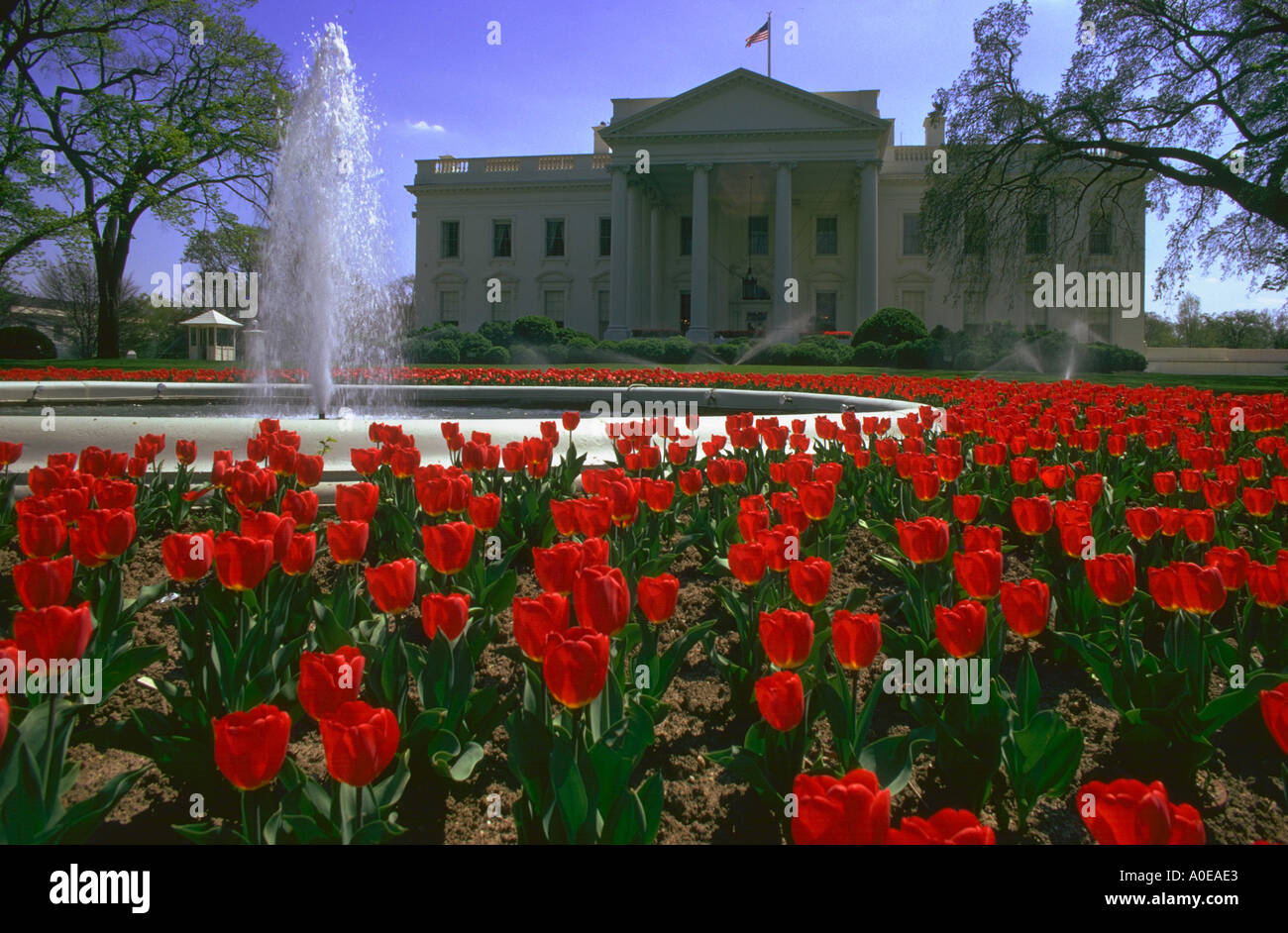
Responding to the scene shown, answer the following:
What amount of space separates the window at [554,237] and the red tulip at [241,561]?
5005 cm

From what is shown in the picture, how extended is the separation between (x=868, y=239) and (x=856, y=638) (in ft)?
137

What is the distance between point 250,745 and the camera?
127cm

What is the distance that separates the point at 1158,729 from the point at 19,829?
7.15 ft

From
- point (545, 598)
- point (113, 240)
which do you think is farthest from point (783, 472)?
point (113, 240)

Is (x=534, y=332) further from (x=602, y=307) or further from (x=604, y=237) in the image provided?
(x=604, y=237)

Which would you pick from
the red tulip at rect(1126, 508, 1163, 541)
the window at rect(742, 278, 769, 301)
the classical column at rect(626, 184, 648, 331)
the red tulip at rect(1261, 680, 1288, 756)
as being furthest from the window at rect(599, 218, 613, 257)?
the red tulip at rect(1261, 680, 1288, 756)

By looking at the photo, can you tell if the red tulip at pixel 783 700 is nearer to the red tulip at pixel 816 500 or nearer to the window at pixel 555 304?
the red tulip at pixel 816 500

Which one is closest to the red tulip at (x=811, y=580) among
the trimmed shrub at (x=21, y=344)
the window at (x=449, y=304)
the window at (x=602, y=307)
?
the trimmed shrub at (x=21, y=344)

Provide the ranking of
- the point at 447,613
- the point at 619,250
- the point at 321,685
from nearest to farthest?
the point at 321,685 < the point at 447,613 < the point at 619,250

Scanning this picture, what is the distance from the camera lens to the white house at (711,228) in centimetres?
4019

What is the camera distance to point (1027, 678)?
1.86 m

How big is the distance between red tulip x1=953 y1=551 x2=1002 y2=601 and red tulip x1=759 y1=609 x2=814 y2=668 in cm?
56

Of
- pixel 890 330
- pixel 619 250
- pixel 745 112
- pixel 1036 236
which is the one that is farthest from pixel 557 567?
pixel 745 112
